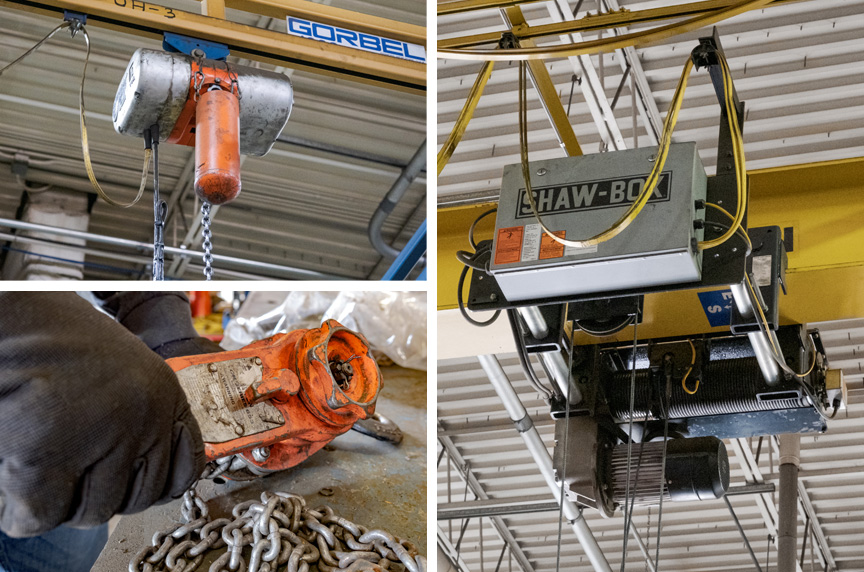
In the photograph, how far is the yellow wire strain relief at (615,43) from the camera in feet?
9.91

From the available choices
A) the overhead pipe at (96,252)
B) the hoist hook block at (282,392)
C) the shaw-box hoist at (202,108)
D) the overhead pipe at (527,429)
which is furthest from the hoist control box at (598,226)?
the overhead pipe at (96,252)

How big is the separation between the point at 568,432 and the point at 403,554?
1390 mm

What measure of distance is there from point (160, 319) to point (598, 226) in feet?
4.82

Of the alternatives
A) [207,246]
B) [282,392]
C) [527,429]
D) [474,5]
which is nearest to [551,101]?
[474,5]

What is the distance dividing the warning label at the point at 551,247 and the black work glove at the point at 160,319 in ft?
3.70

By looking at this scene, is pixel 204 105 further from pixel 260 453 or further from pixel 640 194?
pixel 640 194

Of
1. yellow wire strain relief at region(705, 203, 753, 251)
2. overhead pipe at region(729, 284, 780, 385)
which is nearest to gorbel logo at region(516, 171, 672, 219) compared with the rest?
yellow wire strain relief at region(705, 203, 753, 251)

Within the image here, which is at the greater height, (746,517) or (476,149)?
(476,149)

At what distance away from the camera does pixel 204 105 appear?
3.41m

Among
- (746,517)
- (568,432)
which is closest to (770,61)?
(568,432)

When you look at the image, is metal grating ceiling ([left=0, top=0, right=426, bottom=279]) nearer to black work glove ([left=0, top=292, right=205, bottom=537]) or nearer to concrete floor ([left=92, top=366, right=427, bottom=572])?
concrete floor ([left=92, top=366, right=427, bottom=572])

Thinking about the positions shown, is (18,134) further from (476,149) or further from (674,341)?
(674,341)

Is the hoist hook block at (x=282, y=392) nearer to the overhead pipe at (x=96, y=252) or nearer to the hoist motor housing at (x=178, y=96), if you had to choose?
the hoist motor housing at (x=178, y=96)

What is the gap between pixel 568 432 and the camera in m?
3.98
